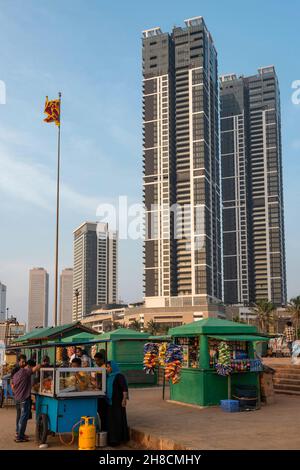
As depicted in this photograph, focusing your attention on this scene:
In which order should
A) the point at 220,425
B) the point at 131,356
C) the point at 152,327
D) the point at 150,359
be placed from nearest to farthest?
the point at 220,425 < the point at 150,359 < the point at 131,356 < the point at 152,327

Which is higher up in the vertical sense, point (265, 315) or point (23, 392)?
point (23, 392)

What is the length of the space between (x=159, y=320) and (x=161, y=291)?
38.4 ft

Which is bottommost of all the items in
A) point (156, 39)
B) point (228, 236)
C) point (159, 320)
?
point (159, 320)

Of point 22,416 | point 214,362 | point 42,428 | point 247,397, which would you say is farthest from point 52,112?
point 42,428

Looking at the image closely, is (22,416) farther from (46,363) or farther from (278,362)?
(278,362)

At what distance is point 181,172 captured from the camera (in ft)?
546

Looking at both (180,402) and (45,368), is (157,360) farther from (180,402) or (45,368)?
(45,368)

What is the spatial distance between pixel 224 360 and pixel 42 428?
18.9ft

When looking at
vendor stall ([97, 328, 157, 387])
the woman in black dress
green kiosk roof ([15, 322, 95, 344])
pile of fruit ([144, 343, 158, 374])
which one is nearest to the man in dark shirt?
the woman in black dress

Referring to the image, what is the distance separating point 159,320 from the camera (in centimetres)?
15375

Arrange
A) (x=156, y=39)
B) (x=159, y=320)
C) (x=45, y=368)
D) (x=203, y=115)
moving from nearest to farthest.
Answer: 1. (x=45, y=368)
2. (x=159, y=320)
3. (x=203, y=115)
4. (x=156, y=39)

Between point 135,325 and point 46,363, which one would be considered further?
point 135,325

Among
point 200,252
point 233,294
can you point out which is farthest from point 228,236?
point 200,252

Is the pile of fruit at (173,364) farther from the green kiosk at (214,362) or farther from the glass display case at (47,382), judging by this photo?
the glass display case at (47,382)
